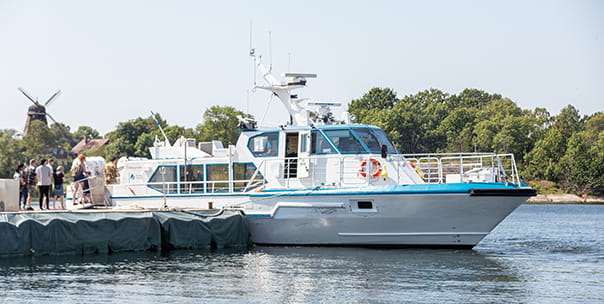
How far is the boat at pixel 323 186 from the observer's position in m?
19.3

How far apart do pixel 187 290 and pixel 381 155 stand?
7.42m

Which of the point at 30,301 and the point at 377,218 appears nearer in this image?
the point at 30,301

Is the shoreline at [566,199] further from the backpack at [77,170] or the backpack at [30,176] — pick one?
the backpack at [30,176]

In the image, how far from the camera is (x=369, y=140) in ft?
68.0

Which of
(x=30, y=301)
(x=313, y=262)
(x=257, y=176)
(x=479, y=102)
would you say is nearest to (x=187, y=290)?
(x=30, y=301)

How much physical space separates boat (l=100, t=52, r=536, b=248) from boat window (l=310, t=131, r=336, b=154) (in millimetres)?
26

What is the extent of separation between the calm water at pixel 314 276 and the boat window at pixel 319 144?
2.55 m

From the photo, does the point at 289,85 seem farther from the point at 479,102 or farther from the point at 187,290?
the point at 479,102

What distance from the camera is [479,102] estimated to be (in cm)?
10831

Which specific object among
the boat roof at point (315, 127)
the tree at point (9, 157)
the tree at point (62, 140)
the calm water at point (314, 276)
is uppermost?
the tree at point (62, 140)

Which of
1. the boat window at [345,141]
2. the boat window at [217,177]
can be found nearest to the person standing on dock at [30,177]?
the boat window at [217,177]

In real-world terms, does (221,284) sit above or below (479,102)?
below

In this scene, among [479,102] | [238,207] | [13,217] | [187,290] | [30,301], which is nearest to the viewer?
[30,301]

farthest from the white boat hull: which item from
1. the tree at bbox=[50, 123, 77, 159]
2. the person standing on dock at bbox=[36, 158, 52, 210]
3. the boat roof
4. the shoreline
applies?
the tree at bbox=[50, 123, 77, 159]
